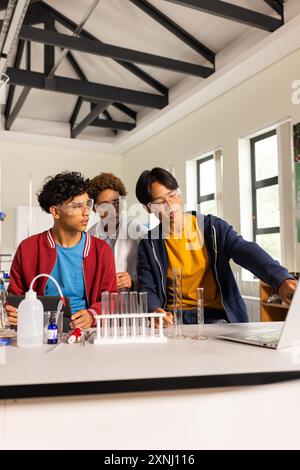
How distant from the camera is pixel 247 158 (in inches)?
195

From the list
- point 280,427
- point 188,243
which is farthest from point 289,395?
point 188,243

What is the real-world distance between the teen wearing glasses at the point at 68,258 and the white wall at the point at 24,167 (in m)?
5.31

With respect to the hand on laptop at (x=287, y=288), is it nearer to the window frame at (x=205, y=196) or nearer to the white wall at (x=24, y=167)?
the window frame at (x=205, y=196)

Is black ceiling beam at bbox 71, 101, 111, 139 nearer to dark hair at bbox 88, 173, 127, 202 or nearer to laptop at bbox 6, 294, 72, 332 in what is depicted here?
dark hair at bbox 88, 173, 127, 202

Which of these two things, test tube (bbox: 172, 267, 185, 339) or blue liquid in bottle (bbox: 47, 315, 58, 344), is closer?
blue liquid in bottle (bbox: 47, 315, 58, 344)

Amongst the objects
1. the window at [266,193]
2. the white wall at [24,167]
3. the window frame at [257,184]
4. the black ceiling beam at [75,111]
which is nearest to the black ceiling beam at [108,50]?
the window frame at [257,184]

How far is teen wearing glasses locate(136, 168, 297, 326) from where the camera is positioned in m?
1.97

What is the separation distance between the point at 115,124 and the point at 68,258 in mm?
5488

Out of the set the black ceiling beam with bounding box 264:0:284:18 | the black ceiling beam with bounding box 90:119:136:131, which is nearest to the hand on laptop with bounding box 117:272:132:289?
the black ceiling beam with bounding box 264:0:284:18

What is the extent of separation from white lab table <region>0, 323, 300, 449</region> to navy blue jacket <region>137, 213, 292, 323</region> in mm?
837

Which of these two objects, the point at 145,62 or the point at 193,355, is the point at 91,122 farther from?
the point at 193,355

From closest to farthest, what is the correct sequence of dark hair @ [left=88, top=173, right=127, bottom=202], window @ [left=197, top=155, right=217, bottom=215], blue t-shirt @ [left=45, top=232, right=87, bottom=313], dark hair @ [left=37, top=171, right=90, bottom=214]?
blue t-shirt @ [left=45, top=232, right=87, bottom=313] < dark hair @ [left=37, top=171, right=90, bottom=214] < dark hair @ [left=88, top=173, right=127, bottom=202] < window @ [left=197, top=155, right=217, bottom=215]

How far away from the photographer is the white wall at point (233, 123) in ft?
13.9

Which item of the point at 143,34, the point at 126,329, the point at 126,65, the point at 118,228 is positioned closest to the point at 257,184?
the point at 143,34
